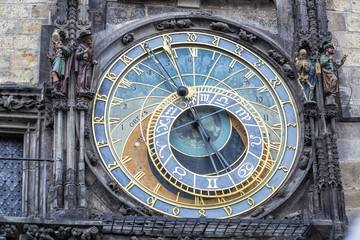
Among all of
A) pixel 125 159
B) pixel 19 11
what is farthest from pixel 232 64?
pixel 19 11

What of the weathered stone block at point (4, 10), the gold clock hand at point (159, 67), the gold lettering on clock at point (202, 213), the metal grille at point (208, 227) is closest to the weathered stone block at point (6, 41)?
the weathered stone block at point (4, 10)

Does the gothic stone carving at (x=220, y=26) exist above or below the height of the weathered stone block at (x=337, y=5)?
below

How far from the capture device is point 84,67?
1602cm

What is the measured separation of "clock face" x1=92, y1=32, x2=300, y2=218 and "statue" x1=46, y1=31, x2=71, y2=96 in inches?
22.9

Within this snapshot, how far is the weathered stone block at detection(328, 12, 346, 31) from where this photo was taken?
17.4 metres

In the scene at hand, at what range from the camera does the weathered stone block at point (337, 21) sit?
685 inches

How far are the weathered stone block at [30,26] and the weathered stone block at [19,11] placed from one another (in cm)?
10

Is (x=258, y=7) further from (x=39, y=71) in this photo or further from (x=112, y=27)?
(x=39, y=71)

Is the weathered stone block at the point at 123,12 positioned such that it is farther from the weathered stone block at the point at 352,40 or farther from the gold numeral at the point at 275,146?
the weathered stone block at the point at 352,40

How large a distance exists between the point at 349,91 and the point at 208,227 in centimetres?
320

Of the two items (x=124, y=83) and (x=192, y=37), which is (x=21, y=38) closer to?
(x=124, y=83)

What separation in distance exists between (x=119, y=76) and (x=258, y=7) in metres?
2.42

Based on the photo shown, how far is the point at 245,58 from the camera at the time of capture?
1680 centimetres

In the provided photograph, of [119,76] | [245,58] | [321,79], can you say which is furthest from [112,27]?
[321,79]
